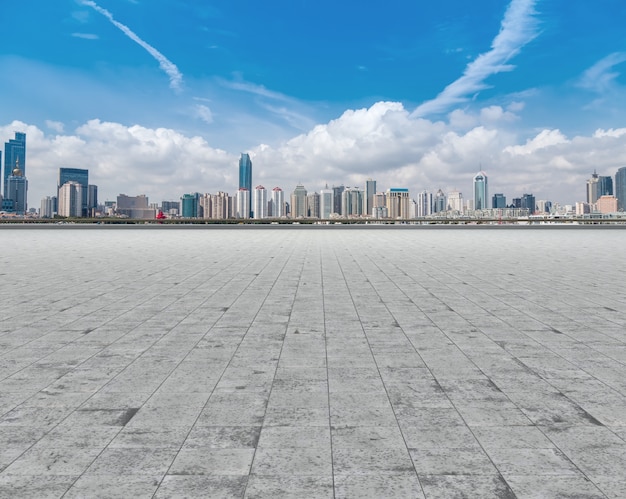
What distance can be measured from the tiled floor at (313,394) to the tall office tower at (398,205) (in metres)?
155

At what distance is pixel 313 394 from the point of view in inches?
174

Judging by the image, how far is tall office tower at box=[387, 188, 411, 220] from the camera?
163 m

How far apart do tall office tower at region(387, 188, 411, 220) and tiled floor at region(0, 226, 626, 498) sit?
510ft

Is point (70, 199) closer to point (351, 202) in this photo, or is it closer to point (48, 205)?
point (48, 205)

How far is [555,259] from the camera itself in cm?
1709

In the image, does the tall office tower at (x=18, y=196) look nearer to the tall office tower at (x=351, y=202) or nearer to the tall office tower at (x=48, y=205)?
the tall office tower at (x=48, y=205)

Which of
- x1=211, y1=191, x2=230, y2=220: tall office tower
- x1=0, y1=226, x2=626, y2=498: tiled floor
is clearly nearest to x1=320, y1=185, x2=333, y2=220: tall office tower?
x1=211, y1=191, x2=230, y2=220: tall office tower

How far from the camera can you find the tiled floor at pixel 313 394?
3.01 metres

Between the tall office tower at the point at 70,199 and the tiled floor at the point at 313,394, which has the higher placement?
the tall office tower at the point at 70,199

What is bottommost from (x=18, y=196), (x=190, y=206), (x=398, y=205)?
(x=190, y=206)

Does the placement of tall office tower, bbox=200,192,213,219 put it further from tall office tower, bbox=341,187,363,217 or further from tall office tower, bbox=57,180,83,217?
tall office tower, bbox=341,187,363,217

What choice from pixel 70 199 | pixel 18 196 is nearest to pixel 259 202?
pixel 70 199

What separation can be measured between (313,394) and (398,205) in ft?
534

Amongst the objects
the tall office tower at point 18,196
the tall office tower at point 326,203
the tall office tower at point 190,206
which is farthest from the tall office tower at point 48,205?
the tall office tower at point 326,203
